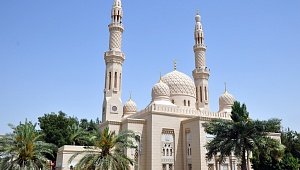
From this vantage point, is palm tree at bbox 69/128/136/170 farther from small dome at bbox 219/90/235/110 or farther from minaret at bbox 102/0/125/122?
small dome at bbox 219/90/235/110

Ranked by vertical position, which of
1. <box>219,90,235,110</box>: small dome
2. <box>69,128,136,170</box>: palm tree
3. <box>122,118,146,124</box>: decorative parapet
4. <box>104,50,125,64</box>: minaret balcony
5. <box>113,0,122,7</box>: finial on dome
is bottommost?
<box>69,128,136,170</box>: palm tree

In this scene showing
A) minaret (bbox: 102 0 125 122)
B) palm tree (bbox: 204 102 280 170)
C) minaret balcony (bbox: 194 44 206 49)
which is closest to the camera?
palm tree (bbox: 204 102 280 170)

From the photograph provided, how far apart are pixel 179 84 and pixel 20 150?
21.2m

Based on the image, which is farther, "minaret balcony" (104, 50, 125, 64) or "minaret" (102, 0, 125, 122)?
"minaret balcony" (104, 50, 125, 64)

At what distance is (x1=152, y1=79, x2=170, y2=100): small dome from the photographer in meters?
34.7

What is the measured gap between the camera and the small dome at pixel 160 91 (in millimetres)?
34719

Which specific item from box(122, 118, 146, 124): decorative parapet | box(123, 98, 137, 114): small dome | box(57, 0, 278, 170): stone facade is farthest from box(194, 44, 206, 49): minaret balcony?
box(122, 118, 146, 124): decorative parapet

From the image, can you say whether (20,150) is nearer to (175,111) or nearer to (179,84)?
(175,111)

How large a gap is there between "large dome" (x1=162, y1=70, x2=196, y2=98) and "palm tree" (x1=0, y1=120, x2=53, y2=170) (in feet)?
63.2

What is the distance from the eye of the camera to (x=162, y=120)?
3119 cm

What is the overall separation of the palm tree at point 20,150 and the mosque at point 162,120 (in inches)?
327

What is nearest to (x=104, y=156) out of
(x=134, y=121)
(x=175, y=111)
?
(x=134, y=121)

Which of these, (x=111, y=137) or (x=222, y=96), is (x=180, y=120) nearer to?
(x=222, y=96)

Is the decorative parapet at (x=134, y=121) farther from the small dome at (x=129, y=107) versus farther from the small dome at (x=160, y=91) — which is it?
the small dome at (x=129, y=107)
